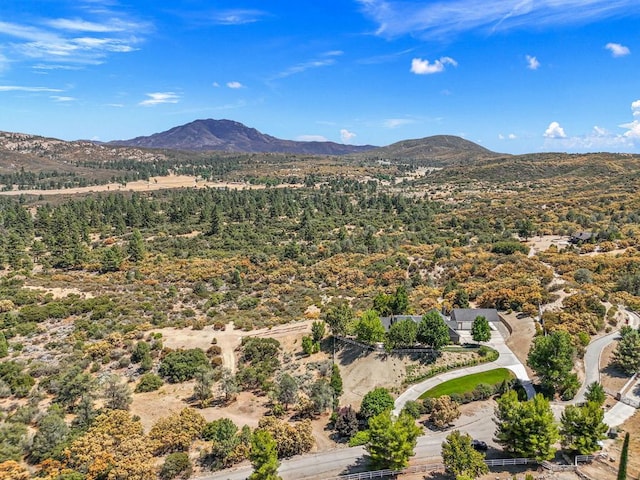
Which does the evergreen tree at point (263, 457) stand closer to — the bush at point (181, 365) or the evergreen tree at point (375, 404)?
the evergreen tree at point (375, 404)

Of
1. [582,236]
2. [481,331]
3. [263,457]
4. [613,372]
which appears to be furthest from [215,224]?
[613,372]

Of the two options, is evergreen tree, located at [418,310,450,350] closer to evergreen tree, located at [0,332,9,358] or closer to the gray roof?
the gray roof

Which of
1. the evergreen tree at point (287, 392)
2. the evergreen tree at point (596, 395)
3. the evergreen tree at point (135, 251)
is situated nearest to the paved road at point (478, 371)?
the evergreen tree at point (596, 395)

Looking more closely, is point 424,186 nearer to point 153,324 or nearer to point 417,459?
point 153,324

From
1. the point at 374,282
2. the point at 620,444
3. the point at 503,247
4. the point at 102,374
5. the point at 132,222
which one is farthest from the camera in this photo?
the point at 132,222

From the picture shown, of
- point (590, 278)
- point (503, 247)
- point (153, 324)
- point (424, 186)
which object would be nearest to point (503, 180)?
point (424, 186)
